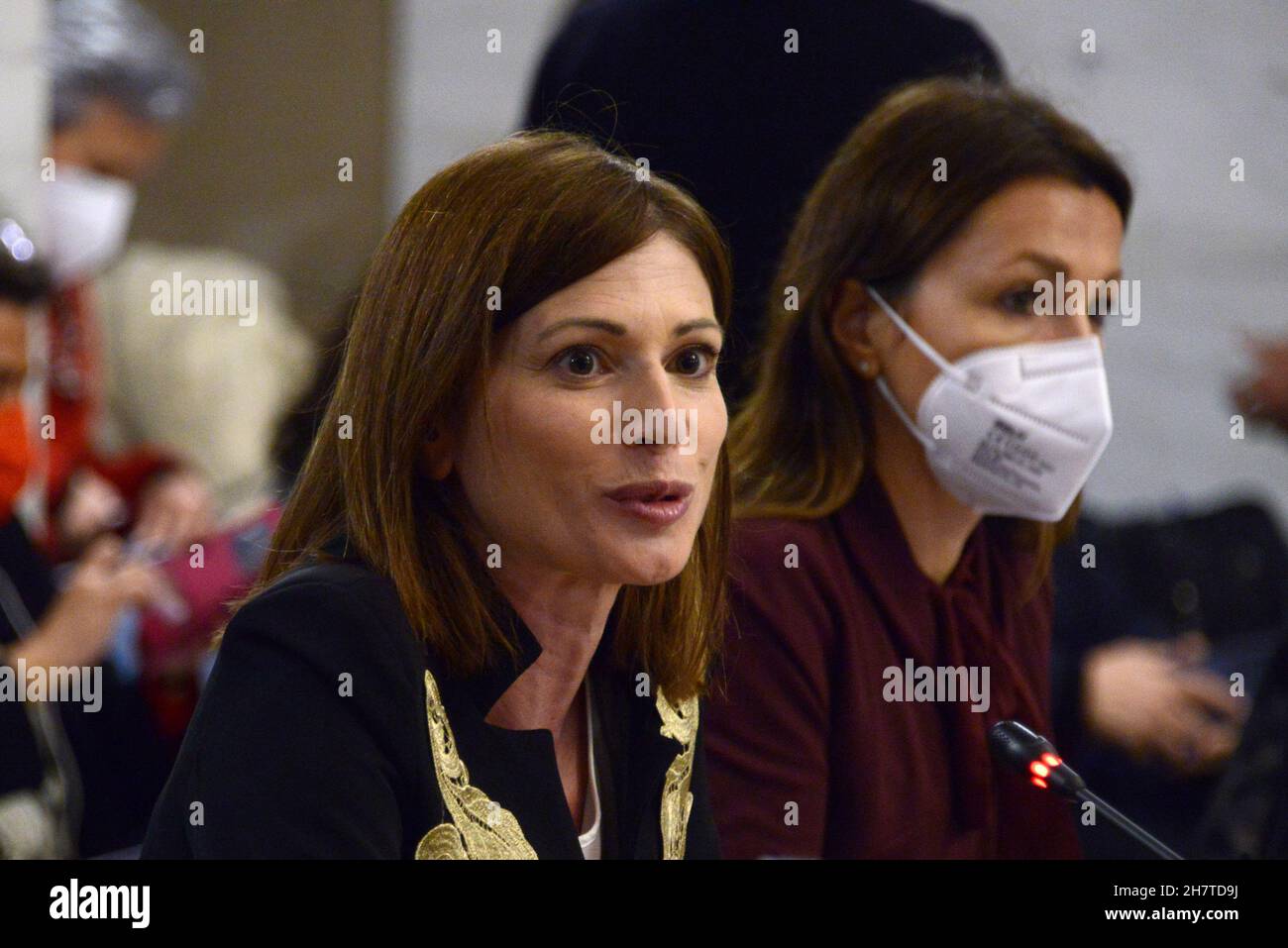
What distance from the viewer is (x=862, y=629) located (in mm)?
1751

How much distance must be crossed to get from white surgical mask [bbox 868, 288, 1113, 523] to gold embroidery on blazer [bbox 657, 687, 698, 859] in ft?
1.51

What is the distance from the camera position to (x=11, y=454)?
261cm

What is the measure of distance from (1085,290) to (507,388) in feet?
2.44

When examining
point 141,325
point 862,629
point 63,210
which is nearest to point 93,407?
point 141,325

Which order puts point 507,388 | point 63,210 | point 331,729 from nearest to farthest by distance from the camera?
point 331,729 → point 507,388 → point 63,210

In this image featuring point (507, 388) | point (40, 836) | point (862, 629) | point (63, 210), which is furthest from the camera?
point (63, 210)

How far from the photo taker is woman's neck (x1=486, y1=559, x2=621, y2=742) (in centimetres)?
141

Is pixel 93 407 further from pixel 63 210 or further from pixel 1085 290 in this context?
pixel 1085 290

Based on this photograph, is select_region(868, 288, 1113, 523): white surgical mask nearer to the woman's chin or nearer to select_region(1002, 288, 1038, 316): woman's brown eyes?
select_region(1002, 288, 1038, 316): woman's brown eyes

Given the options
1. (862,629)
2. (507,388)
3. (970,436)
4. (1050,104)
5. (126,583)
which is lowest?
(126,583)

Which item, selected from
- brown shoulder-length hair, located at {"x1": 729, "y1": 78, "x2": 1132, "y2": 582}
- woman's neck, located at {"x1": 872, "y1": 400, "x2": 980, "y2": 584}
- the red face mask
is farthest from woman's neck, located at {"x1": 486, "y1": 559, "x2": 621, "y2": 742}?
the red face mask

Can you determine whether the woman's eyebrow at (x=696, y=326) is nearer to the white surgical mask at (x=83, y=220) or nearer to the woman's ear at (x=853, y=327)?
the woman's ear at (x=853, y=327)

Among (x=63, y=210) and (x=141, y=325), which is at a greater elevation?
(x=63, y=210)
